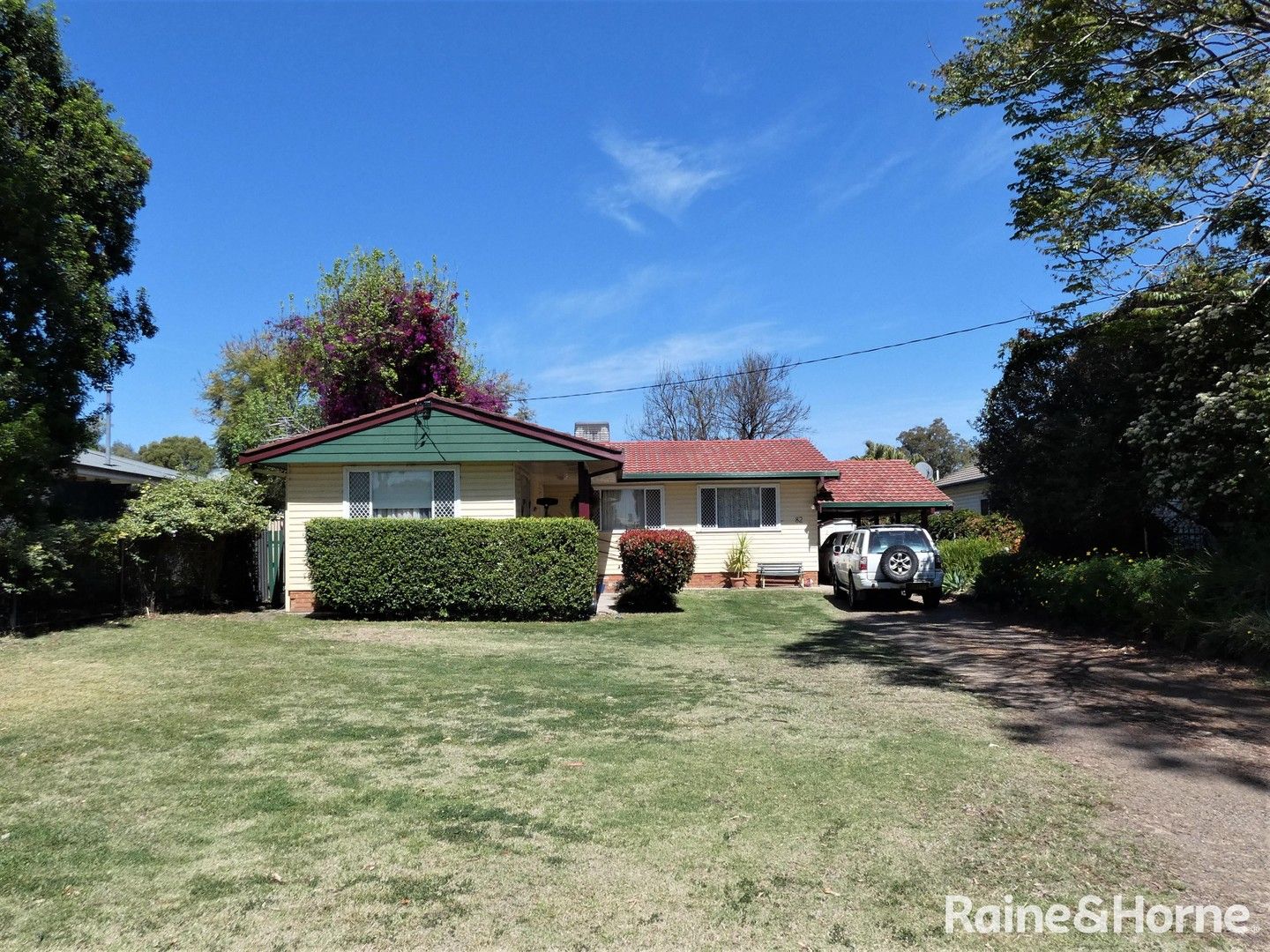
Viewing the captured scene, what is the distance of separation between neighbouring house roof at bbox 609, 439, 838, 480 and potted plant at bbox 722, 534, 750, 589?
5.91 ft

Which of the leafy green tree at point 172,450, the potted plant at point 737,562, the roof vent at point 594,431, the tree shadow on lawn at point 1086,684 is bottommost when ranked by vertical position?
the tree shadow on lawn at point 1086,684

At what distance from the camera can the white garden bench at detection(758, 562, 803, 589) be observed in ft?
68.2

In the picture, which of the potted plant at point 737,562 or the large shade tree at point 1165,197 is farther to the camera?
the potted plant at point 737,562

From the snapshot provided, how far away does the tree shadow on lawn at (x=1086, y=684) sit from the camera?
5.95 m

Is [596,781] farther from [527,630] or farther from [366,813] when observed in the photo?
[527,630]

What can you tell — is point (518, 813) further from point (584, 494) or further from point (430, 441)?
point (584, 494)

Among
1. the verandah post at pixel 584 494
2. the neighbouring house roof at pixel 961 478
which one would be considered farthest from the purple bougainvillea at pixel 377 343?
the neighbouring house roof at pixel 961 478

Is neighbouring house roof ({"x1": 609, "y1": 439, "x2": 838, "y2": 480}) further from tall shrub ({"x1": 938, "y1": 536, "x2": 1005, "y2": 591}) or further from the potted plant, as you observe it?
tall shrub ({"x1": 938, "y1": 536, "x2": 1005, "y2": 591})

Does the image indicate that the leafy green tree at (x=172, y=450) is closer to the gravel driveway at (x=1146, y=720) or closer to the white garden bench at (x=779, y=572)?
the white garden bench at (x=779, y=572)

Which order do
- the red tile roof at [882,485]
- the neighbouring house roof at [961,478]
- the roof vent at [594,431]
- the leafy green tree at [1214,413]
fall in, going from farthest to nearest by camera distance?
the neighbouring house roof at [961,478]
the roof vent at [594,431]
the red tile roof at [882,485]
the leafy green tree at [1214,413]

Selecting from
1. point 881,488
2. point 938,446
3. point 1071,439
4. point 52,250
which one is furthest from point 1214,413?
point 938,446

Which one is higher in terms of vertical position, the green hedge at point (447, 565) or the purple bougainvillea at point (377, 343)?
the purple bougainvillea at point (377, 343)

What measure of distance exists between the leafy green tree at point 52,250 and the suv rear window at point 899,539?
14195mm

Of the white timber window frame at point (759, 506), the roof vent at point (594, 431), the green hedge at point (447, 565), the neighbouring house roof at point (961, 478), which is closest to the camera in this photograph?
the green hedge at point (447, 565)
